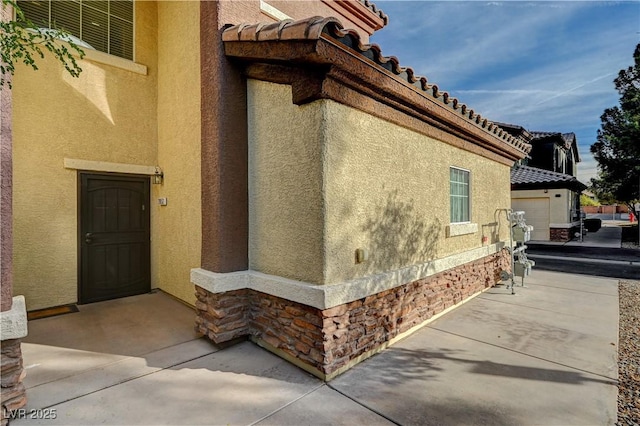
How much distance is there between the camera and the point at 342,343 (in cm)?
392

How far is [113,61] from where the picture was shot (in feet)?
22.3

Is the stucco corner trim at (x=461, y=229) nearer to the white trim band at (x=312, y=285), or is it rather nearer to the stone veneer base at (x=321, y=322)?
the white trim band at (x=312, y=285)

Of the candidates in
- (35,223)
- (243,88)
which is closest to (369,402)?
(243,88)

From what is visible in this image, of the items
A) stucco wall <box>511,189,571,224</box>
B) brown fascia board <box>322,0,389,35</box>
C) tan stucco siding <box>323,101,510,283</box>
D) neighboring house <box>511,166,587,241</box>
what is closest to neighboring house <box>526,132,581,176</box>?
neighboring house <box>511,166,587,241</box>

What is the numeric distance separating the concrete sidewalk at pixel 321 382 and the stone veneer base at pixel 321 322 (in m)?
0.17

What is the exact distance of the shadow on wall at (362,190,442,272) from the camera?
4.50 meters

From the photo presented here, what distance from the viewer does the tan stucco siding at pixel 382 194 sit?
388cm

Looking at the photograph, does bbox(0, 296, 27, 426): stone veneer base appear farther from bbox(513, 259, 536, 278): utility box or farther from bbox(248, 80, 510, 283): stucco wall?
bbox(513, 259, 536, 278): utility box

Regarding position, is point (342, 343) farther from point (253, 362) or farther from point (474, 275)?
point (474, 275)

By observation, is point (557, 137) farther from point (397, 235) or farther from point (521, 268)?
point (397, 235)

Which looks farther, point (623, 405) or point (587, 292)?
point (587, 292)

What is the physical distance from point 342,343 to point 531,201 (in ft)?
69.3

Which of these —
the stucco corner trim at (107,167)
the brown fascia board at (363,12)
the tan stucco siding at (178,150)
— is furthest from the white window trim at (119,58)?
the brown fascia board at (363,12)

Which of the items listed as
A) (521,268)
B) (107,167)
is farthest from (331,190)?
(521,268)
